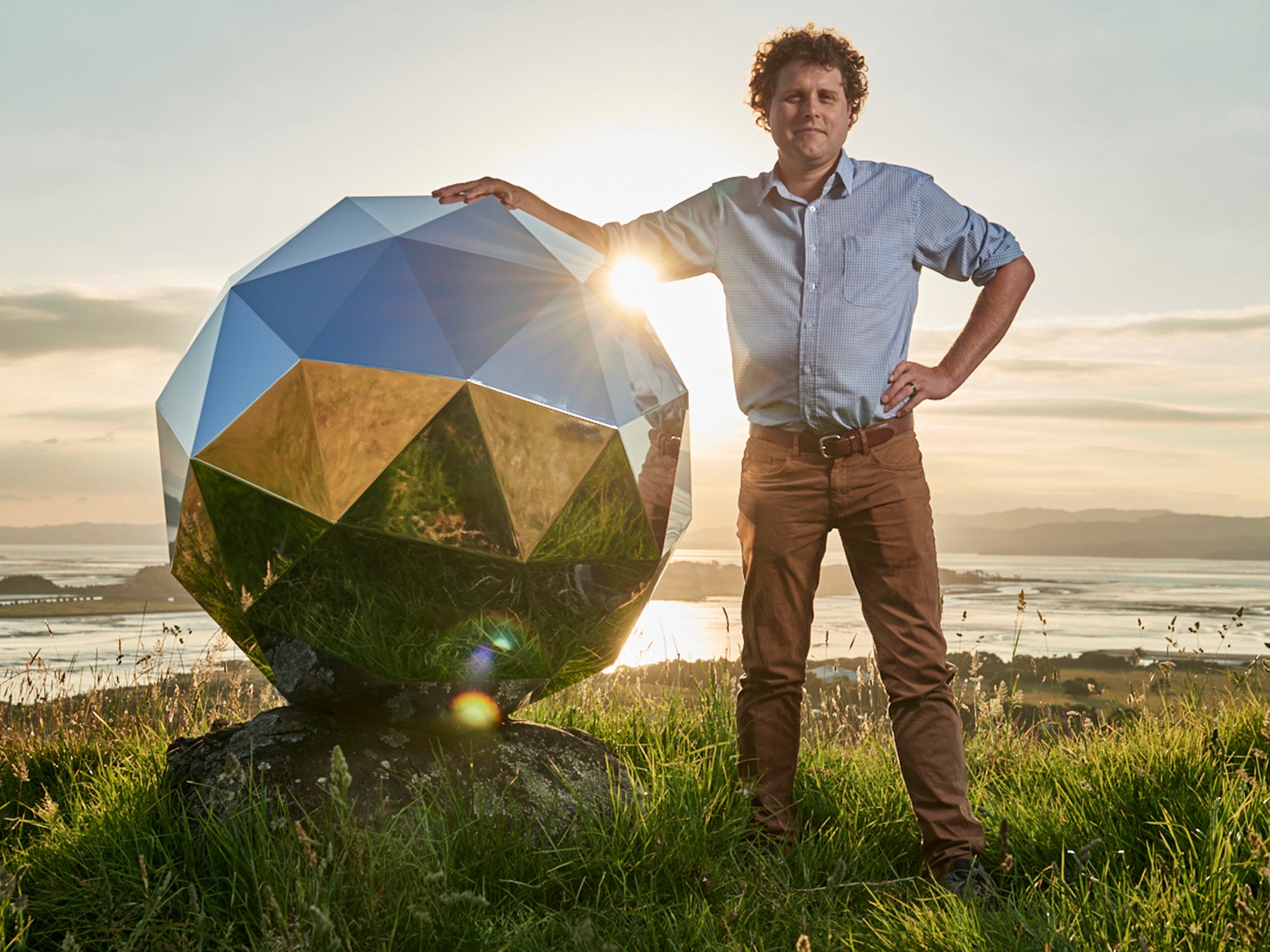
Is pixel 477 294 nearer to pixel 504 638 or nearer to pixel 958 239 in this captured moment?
pixel 504 638

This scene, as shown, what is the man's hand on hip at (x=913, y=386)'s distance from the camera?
13.7ft

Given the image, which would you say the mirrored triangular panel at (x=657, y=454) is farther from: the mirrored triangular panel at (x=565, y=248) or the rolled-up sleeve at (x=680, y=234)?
the rolled-up sleeve at (x=680, y=234)

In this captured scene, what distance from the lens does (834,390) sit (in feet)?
13.7

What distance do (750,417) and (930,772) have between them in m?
1.81

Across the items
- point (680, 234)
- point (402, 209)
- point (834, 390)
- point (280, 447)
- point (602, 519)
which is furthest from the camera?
point (680, 234)

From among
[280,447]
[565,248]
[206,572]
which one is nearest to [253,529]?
[280,447]

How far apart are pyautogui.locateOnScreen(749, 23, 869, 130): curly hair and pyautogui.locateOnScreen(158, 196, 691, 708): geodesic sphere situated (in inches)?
63.1

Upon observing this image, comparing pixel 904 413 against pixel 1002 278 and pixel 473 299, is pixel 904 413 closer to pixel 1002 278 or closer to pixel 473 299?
pixel 1002 278

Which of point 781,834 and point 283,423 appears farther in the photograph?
point 781,834

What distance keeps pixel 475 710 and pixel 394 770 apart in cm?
40

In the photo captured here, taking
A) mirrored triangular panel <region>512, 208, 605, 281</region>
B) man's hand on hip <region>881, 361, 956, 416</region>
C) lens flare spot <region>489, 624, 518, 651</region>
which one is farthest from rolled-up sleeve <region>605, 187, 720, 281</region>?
lens flare spot <region>489, 624, 518, 651</region>

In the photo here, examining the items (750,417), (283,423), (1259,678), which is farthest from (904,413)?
(1259,678)

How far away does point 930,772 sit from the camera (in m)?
4.16

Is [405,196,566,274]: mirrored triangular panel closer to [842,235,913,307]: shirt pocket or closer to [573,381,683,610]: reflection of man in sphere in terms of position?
[573,381,683,610]: reflection of man in sphere
